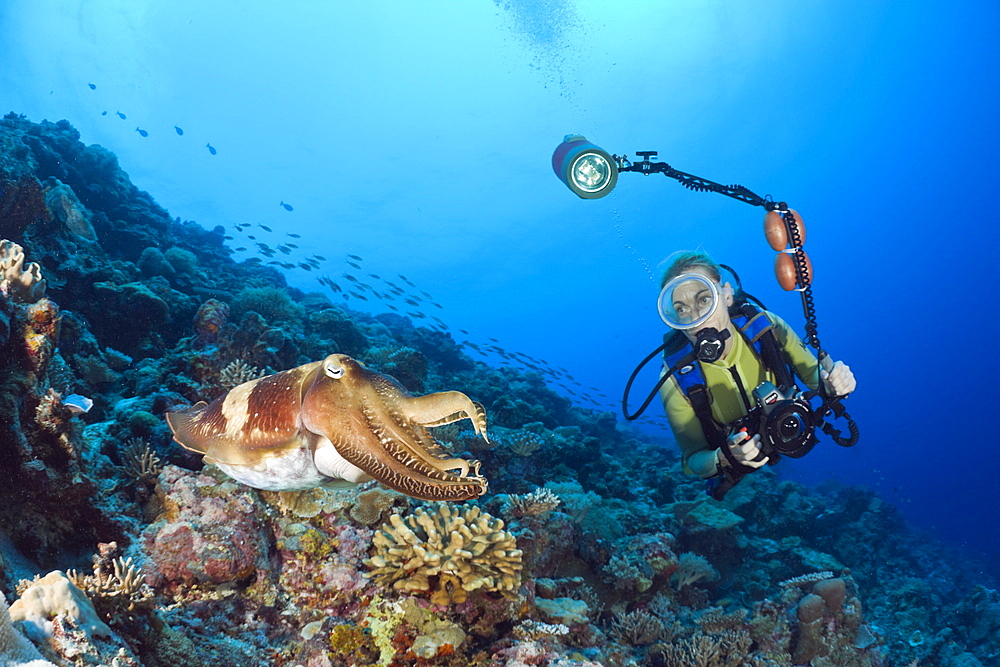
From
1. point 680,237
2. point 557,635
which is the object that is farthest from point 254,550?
point 680,237

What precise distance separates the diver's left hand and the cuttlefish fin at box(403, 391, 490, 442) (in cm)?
305

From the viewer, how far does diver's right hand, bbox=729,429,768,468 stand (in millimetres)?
3393

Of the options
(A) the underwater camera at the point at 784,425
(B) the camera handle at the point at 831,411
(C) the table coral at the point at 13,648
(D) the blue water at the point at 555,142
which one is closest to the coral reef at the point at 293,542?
(C) the table coral at the point at 13,648

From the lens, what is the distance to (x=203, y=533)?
2836 millimetres

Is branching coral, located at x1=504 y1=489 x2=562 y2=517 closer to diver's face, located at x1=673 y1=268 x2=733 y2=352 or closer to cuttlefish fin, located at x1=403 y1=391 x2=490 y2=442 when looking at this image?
diver's face, located at x1=673 y1=268 x2=733 y2=352

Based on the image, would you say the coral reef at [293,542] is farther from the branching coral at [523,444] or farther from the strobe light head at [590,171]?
the strobe light head at [590,171]

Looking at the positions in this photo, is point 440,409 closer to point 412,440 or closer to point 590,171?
point 412,440

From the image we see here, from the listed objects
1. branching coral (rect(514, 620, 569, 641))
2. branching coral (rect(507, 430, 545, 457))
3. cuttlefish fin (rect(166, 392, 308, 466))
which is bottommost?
branching coral (rect(514, 620, 569, 641))

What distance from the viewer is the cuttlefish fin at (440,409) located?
208 centimetres

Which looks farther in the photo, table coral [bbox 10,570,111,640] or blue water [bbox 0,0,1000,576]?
blue water [bbox 0,0,1000,576]

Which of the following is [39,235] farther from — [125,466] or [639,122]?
[639,122]

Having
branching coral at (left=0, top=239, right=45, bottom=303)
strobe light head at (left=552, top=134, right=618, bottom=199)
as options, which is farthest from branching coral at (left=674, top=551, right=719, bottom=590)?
branching coral at (left=0, top=239, right=45, bottom=303)

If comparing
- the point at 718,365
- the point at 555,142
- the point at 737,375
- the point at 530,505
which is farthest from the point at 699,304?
the point at 555,142

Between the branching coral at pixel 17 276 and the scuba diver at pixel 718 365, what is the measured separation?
15.9ft
